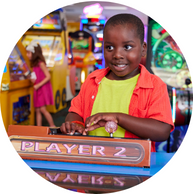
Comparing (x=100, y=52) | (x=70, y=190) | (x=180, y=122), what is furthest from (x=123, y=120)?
(x=100, y=52)

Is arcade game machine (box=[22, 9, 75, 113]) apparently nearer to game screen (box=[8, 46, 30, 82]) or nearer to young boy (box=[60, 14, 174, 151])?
game screen (box=[8, 46, 30, 82])

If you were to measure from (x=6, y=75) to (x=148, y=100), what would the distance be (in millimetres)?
1853

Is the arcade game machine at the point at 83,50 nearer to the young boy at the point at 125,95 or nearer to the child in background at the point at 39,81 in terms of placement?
the child in background at the point at 39,81

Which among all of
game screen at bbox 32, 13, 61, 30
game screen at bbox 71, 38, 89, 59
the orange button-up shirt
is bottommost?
the orange button-up shirt

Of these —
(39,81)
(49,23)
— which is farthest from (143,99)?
(49,23)

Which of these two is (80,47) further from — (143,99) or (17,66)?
(143,99)

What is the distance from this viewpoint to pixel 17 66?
9.43 ft

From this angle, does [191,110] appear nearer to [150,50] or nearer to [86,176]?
[150,50]

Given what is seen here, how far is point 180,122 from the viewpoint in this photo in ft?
7.54

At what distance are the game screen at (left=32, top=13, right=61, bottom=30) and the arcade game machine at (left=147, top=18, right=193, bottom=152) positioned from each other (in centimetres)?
269

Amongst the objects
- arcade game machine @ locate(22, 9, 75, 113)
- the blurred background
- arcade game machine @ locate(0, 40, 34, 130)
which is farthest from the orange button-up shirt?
arcade game machine @ locate(22, 9, 75, 113)

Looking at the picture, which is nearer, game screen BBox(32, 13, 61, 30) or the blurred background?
the blurred background

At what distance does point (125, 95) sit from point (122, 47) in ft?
0.71

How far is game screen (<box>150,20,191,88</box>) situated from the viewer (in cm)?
234
